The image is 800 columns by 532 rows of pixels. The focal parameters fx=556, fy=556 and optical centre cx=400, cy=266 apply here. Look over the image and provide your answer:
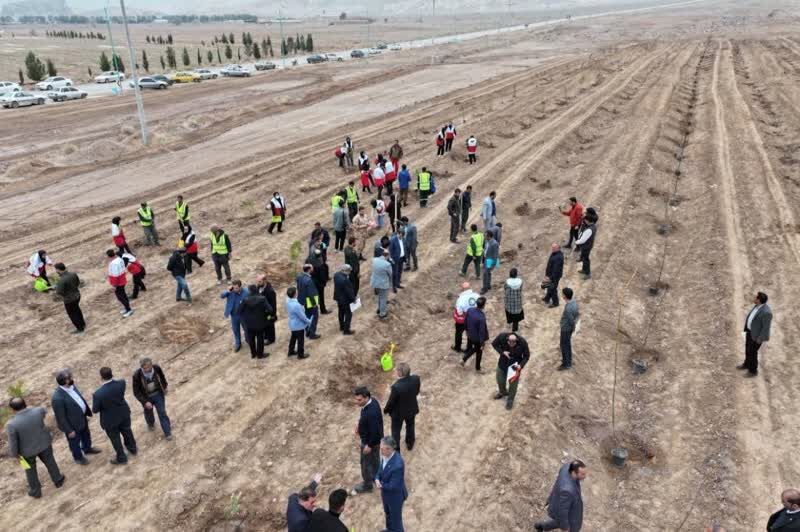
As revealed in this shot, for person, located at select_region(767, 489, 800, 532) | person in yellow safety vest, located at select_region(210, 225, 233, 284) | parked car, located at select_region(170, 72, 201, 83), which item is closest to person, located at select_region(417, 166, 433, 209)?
person in yellow safety vest, located at select_region(210, 225, 233, 284)

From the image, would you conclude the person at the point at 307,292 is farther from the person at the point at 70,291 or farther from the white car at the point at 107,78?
the white car at the point at 107,78

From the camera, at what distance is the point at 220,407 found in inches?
403

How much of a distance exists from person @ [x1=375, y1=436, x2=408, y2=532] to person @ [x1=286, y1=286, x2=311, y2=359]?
425 centimetres

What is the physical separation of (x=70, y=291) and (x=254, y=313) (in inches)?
177

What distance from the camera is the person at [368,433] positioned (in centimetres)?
751

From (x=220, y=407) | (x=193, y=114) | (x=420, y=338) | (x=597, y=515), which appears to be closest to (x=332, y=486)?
(x=220, y=407)

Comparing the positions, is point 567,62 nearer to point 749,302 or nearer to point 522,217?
point 522,217

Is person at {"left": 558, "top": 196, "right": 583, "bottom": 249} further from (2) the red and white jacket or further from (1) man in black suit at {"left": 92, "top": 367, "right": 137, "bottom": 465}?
(1) man in black suit at {"left": 92, "top": 367, "right": 137, "bottom": 465}

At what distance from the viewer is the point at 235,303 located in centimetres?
1141

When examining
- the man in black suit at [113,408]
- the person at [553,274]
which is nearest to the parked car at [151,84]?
the person at [553,274]

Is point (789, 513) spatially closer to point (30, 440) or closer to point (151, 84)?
point (30, 440)

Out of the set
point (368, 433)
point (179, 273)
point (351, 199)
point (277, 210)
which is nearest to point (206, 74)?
point (277, 210)

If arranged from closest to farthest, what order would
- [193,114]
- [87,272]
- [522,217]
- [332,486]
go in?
1. [332,486]
2. [87,272]
3. [522,217]
4. [193,114]

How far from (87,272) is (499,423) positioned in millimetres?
12801
